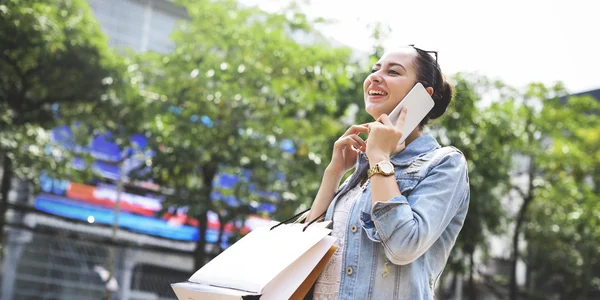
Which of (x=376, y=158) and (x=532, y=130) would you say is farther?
(x=532, y=130)

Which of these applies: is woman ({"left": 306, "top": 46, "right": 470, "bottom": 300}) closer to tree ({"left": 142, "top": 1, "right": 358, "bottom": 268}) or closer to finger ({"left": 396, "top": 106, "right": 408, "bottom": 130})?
finger ({"left": 396, "top": 106, "right": 408, "bottom": 130})

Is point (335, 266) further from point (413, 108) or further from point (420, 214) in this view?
point (413, 108)

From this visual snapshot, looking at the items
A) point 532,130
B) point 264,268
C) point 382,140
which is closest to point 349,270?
point 264,268

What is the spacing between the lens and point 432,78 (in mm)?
2066

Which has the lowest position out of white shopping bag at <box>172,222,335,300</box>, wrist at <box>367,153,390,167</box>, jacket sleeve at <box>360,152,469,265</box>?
white shopping bag at <box>172,222,335,300</box>

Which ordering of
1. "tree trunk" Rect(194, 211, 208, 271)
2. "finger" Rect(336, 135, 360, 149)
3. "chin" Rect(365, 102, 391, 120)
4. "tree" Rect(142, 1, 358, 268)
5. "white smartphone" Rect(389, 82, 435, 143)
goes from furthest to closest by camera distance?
"tree trunk" Rect(194, 211, 208, 271), "tree" Rect(142, 1, 358, 268), "finger" Rect(336, 135, 360, 149), "chin" Rect(365, 102, 391, 120), "white smartphone" Rect(389, 82, 435, 143)

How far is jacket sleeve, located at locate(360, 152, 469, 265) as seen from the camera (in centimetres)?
168

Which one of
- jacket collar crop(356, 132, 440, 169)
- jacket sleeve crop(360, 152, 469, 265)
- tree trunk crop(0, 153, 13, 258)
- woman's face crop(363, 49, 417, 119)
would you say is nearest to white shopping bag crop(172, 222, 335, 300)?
jacket sleeve crop(360, 152, 469, 265)

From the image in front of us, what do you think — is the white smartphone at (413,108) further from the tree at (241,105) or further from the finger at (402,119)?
the tree at (241,105)

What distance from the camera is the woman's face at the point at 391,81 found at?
203 centimetres

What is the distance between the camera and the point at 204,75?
361 inches

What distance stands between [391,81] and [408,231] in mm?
544

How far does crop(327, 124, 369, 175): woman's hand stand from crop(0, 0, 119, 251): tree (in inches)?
260

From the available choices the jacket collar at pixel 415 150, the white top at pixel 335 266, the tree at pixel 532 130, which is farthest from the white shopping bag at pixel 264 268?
the tree at pixel 532 130
